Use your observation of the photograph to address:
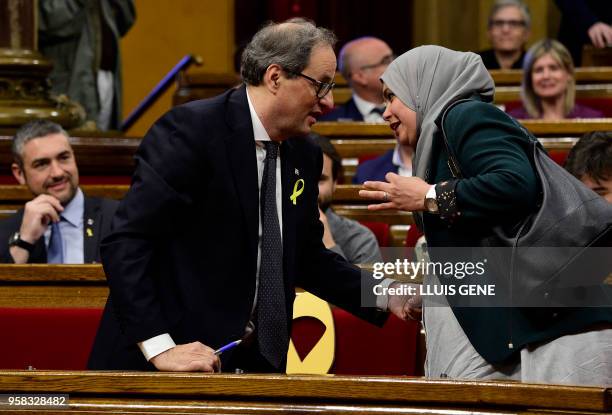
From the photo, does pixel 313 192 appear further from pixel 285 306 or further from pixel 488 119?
pixel 488 119

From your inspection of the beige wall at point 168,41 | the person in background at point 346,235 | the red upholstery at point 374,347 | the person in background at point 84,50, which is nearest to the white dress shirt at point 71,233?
the person in background at point 346,235

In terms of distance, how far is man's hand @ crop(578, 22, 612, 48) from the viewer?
209 inches

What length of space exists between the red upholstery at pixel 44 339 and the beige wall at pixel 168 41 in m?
4.74

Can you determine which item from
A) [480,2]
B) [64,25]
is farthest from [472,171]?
[480,2]

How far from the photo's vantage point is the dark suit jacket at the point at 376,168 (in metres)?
3.93

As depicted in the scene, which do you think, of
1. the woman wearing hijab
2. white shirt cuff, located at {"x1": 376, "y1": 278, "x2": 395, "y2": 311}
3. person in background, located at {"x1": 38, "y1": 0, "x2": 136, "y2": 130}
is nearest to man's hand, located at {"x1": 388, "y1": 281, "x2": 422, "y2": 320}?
white shirt cuff, located at {"x1": 376, "y1": 278, "x2": 395, "y2": 311}

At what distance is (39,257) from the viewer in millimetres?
3354

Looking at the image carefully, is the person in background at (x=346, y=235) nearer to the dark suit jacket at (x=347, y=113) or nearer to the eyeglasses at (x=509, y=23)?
the dark suit jacket at (x=347, y=113)

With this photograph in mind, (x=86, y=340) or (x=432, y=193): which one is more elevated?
(x=432, y=193)

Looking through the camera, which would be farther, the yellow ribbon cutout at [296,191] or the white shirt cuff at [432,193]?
the yellow ribbon cutout at [296,191]

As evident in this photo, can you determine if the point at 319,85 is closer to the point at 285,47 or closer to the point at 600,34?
the point at 285,47

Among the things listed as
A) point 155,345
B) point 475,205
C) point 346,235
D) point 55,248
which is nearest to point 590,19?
point 346,235

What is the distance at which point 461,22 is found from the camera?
721cm

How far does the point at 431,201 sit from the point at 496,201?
0.37ft
